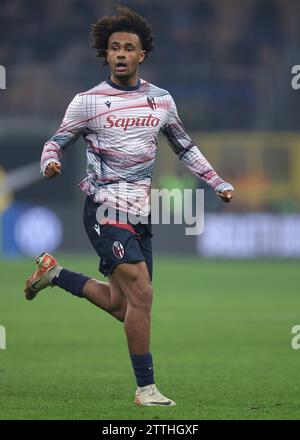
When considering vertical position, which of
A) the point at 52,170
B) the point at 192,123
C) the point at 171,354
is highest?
the point at 192,123

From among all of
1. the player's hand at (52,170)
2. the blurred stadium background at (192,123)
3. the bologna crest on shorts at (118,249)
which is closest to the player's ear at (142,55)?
the player's hand at (52,170)

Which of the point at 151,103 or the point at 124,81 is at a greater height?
the point at 124,81

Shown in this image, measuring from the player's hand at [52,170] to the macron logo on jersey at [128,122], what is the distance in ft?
1.40

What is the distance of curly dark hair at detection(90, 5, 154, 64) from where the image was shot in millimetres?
7242

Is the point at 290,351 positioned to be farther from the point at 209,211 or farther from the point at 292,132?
the point at 292,132

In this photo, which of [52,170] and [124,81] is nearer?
[52,170]

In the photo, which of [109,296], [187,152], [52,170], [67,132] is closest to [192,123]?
[187,152]

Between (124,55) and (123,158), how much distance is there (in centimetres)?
61

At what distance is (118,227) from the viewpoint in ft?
23.5

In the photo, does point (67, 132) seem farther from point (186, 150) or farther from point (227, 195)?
point (227, 195)

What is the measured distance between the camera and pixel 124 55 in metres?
7.15

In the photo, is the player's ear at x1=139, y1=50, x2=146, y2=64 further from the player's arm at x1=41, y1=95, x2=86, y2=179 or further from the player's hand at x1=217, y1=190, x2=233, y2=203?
the player's hand at x1=217, y1=190, x2=233, y2=203

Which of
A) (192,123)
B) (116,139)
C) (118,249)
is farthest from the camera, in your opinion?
(192,123)

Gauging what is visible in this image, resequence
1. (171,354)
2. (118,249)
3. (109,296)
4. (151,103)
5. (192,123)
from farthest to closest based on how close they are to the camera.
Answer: (192,123) → (171,354) → (109,296) → (151,103) → (118,249)
